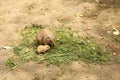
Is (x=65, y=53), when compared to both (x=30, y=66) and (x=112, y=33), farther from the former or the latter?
(x=112, y=33)

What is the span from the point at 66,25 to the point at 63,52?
71 cm

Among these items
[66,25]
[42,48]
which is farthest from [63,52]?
[66,25]

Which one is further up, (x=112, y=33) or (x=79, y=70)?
(x=112, y=33)

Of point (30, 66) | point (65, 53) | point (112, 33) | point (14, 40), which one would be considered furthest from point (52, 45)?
point (112, 33)

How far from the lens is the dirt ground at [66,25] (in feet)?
10.1

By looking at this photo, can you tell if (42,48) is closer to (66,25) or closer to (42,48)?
(42,48)

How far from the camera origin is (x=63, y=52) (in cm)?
339

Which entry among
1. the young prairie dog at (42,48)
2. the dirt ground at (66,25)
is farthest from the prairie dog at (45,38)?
the dirt ground at (66,25)

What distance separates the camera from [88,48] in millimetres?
3428

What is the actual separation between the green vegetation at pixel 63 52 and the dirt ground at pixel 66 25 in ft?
0.29

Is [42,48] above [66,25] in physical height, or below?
below

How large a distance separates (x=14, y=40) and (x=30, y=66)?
66cm

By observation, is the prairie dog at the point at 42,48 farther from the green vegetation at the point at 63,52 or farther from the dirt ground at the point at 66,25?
the dirt ground at the point at 66,25

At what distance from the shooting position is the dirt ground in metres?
3.09
